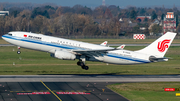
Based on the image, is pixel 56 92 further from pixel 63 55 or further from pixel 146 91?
pixel 63 55

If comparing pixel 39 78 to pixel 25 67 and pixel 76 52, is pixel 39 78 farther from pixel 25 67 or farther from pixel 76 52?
pixel 25 67

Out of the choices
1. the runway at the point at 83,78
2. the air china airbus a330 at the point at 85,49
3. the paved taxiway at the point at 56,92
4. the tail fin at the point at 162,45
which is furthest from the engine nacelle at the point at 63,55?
the tail fin at the point at 162,45

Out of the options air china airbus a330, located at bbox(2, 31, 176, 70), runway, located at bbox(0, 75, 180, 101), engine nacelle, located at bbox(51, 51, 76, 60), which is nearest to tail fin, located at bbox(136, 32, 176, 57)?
air china airbus a330, located at bbox(2, 31, 176, 70)

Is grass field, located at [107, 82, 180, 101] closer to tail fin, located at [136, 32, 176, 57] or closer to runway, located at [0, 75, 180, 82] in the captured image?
runway, located at [0, 75, 180, 82]

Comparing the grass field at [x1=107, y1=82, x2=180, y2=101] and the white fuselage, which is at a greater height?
the white fuselage

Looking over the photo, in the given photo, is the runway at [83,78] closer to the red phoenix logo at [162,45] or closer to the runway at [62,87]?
the runway at [62,87]

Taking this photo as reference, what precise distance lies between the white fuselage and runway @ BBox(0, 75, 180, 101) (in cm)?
369

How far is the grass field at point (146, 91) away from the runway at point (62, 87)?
1555mm

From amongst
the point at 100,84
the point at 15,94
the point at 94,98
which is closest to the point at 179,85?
the point at 100,84

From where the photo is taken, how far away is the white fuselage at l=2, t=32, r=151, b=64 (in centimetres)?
5434

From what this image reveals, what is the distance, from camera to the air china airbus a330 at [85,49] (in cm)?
5422

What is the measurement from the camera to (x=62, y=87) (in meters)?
44.1

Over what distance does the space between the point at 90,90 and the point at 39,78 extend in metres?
12.5

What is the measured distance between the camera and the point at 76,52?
2125 inches
